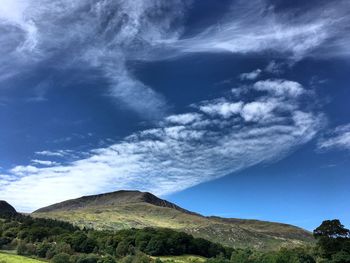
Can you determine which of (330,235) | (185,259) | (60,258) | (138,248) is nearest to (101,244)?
(138,248)

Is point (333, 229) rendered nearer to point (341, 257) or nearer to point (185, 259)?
point (341, 257)

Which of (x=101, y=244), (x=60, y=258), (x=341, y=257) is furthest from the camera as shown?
(x=101, y=244)

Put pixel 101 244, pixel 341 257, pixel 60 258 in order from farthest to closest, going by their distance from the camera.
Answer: pixel 101 244
pixel 60 258
pixel 341 257

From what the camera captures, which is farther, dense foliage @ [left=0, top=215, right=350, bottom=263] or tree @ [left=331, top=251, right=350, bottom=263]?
dense foliage @ [left=0, top=215, right=350, bottom=263]

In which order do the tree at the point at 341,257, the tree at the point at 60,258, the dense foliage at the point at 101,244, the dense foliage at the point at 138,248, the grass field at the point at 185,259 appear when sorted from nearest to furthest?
the tree at the point at 341,257
the tree at the point at 60,258
the dense foliage at the point at 138,248
the dense foliage at the point at 101,244
the grass field at the point at 185,259

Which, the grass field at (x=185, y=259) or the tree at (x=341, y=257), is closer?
the tree at (x=341, y=257)

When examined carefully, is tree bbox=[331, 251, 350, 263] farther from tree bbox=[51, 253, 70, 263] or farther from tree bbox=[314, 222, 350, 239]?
tree bbox=[51, 253, 70, 263]

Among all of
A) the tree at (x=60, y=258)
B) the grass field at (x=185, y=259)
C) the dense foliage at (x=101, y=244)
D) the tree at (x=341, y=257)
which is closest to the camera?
the tree at (x=341, y=257)

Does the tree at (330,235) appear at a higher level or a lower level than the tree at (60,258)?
higher

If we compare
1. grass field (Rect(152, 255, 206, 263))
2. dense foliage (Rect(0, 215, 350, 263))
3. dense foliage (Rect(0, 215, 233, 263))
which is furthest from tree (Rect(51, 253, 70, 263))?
grass field (Rect(152, 255, 206, 263))

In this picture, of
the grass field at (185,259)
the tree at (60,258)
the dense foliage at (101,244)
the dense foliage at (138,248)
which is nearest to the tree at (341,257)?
the dense foliage at (138,248)

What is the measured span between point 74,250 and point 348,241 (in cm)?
10210

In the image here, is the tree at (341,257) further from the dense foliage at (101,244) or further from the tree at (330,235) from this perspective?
the dense foliage at (101,244)

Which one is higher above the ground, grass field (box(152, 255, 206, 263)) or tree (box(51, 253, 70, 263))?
grass field (box(152, 255, 206, 263))
